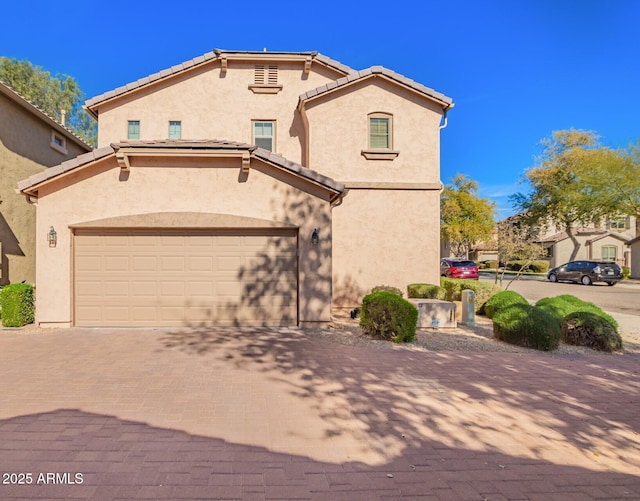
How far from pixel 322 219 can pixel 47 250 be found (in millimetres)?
6917

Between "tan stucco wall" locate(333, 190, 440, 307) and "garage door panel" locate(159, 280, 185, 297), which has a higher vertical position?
"tan stucco wall" locate(333, 190, 440, 307)

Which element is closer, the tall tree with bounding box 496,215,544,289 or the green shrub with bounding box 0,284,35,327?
the green shrub with bounding box 0,284,35,327

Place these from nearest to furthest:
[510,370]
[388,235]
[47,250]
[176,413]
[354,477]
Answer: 1. [354,477]
2. [176,413]
3. [510,370]
4. [47,250]
5. [388,235]

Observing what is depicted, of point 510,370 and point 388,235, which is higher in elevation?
point 388,235

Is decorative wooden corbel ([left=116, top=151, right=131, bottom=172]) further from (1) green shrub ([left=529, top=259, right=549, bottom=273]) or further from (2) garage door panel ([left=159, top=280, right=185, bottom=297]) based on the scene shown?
(1) green shrub ([left=529, top=259, right=549, bottom=273])

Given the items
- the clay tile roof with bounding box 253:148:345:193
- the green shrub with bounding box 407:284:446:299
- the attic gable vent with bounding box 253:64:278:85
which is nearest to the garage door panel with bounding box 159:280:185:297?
the clay tile roof with bounding box 253:148:345:193

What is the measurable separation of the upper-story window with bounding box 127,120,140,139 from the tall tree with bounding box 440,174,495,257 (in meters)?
31.0

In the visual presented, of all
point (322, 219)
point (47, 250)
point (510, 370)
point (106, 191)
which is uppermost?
point (106, 191)

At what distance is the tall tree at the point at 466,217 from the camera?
3659 cm

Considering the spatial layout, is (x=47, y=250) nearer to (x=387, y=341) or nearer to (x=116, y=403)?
(x=116, y=403)

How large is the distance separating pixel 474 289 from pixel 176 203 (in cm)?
998

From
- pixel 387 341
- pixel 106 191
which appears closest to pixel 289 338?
pixel 387 341

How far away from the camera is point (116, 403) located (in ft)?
15.2

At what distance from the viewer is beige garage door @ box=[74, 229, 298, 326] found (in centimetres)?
885
